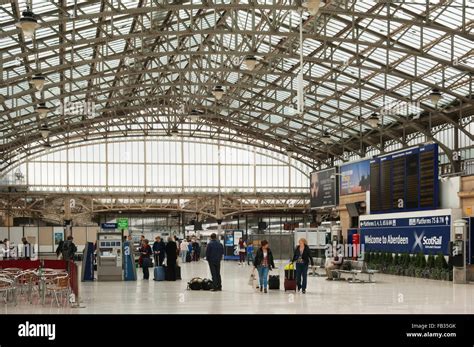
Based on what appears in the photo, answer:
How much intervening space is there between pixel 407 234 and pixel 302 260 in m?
9.32

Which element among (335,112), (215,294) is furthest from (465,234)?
(335,112)

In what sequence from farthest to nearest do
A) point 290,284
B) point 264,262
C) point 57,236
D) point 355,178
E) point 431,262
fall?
point 57,236
point 355,178
point 431,262
point 290,284
point 264,262

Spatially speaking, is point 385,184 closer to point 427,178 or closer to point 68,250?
point 427,178

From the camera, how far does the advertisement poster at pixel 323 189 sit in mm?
34375

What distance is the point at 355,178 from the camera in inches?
1293

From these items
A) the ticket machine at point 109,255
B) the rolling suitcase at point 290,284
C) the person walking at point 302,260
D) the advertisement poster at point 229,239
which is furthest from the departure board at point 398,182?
the advertisement poster at point 229,239

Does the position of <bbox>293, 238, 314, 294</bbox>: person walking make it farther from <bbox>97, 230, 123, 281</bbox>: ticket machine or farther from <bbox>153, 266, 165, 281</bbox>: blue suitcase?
<bbox>97, 230, 123, 281</bbox>: ticket machine

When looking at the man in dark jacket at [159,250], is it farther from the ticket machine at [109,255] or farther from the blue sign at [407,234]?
the blue sign at [407,234]

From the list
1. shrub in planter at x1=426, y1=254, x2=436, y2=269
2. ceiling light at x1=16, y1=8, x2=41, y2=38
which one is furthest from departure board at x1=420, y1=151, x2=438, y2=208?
ceiling light at x1=16, y1=8, x2=41, y2=38

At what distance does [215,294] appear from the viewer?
59.7 ft


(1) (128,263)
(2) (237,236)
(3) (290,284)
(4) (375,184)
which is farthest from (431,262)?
(2) (237,236)
